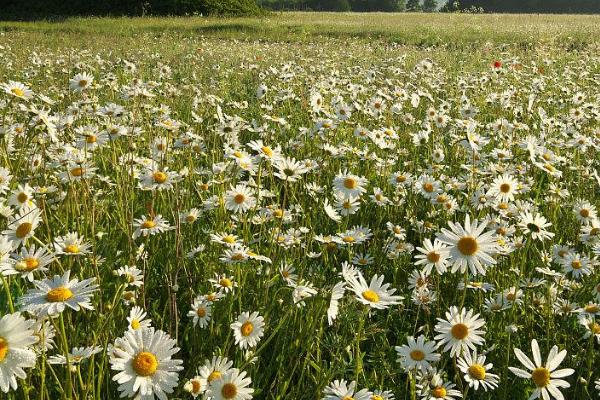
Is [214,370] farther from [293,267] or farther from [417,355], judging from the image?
[293,267]

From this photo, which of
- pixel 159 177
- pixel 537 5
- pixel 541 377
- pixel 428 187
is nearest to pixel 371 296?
pixel 541 377

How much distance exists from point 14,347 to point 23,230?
79 cm

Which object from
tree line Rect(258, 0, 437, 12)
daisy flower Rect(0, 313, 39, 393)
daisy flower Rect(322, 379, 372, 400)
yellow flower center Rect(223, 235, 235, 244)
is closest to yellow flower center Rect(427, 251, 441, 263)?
daisy flower Rect(322, 379, 372, 400)

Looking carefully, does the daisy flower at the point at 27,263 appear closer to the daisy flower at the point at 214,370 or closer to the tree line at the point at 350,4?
the daisy flower at the point at 214,370

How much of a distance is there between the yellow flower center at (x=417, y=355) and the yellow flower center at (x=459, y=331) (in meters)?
0.13

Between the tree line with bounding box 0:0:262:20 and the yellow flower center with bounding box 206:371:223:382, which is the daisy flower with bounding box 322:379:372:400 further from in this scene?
the tree line with bounding box 0:0:262:20

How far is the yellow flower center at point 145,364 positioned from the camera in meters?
1.08

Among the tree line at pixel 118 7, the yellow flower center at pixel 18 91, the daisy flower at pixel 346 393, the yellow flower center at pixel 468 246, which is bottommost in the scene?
the daisy flower at pixel 346 393

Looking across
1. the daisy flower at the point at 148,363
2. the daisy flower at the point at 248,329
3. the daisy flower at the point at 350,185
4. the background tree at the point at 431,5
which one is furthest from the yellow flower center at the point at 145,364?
the background tree at the point at 431,5

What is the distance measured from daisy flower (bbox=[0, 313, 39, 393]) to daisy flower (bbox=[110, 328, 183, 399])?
19cm

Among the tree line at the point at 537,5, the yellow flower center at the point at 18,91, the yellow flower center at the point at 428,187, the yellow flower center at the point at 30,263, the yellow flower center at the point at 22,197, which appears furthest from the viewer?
the tree line at the point at 537,5

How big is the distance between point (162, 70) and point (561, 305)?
192 inches

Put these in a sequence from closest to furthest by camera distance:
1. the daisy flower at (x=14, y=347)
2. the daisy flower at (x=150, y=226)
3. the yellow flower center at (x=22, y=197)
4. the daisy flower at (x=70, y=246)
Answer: the daisy flower at (x=14, y=347) → the daisy flower at (x=70, y=246) → the yellow flower center at (x=22, y=197) → the daisy flower at (x=150, y=226)

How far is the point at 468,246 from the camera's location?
5.18 ft
